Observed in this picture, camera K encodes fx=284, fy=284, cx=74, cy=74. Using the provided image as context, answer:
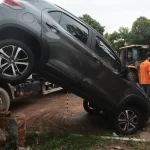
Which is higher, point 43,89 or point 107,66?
point 107,66

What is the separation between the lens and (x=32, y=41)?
4652 millimetres

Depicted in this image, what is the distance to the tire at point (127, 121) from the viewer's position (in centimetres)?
598

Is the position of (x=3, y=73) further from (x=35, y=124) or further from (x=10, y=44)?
(x=35, y=124)

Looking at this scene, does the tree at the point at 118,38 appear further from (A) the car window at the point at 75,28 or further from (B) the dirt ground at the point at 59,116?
(A) the car window at the point at 75,28

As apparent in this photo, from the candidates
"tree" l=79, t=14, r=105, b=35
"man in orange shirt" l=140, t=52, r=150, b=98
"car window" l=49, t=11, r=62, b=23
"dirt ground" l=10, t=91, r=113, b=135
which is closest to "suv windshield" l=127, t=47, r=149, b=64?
"dirt ground" l=10, t=91, r=113, b=135

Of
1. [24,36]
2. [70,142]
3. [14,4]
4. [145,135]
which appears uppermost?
[14,4]

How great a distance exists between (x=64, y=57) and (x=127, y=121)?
2204 mm

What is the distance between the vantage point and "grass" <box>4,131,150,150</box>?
4969 mm

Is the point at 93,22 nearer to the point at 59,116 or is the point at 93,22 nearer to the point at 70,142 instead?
the point at 59,116

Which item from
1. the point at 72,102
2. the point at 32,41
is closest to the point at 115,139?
the point at 32,41

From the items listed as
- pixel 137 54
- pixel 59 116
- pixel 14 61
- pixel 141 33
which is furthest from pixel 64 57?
pixel 141 33

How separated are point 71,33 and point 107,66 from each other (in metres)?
1.03

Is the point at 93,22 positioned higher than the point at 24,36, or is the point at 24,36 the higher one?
the point at 93,22

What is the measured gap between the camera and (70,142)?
516 cm
